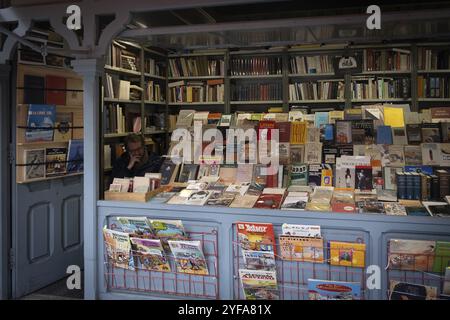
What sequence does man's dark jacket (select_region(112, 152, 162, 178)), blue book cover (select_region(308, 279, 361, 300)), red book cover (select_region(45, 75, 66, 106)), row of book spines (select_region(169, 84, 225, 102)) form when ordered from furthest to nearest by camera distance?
row of book spines (select_region(169, 84, 225, 102)) < man's dark jacket (select_region(112, 152, 162, 178)) < red book cover (select_region(45, 75, 66, 106)) < blue book cover (select_region(308, 279, 361, 300))

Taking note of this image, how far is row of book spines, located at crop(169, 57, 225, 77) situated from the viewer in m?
6.87

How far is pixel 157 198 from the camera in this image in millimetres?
3396

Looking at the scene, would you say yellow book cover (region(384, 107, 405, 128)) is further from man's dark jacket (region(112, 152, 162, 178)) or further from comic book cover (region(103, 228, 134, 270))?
comic book cover (region(103, 228, 134, 270))

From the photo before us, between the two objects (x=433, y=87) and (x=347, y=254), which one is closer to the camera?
(x=347, y=254)

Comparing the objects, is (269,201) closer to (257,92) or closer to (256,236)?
(256,236)

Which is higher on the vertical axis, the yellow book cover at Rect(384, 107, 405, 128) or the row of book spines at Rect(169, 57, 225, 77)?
the row of book spines at Rect(169, 57, 225, 77)

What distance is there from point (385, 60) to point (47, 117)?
4459 mm

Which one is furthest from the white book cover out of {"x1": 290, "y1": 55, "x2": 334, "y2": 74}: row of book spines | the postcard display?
{"x1": 290, "y1": 55, "x2": 334, "y2": 74}: row of book spines

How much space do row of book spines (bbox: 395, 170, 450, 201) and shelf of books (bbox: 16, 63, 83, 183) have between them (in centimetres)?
276

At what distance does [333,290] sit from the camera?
289 centimetres

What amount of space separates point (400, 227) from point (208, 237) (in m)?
1.22

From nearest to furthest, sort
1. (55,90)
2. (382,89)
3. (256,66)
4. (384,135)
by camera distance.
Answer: (384,135)
(55,90)
(382,89)
(256,66)

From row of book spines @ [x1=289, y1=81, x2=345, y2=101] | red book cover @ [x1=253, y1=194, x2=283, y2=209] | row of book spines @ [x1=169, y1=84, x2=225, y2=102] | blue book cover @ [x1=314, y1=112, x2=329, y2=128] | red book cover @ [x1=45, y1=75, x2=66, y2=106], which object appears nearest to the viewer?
red book cover @ [x1=253, y1=194, x2=283, y2=209]

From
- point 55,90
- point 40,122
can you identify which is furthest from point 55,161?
point 55,90
